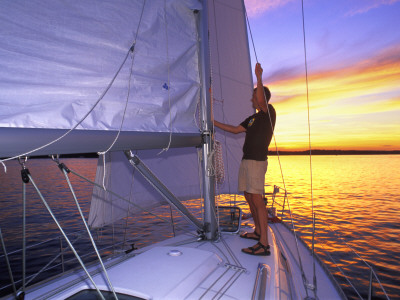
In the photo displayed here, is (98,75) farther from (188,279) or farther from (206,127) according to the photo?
(188,279)

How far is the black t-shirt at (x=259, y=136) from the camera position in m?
2.91

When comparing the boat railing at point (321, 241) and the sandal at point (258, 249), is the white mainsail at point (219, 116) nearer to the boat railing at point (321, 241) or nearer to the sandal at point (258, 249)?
the boat railing at point (321, 241)

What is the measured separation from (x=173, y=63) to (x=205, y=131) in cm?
80

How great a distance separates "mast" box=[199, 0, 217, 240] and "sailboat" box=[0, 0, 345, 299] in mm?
11

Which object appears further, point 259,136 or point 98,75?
point 259,136

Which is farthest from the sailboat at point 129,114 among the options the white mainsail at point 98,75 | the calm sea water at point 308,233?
the calm sea water at point 308,233

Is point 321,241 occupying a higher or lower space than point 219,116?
lower

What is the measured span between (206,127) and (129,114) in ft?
3.51

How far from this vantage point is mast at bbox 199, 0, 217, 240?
9.19ft

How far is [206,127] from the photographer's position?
9.32 ft

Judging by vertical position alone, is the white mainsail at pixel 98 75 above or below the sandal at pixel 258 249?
above

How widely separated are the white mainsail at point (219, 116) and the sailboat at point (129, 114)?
2.27ft

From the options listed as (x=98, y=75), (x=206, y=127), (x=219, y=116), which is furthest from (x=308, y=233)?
(x=98, y=75)

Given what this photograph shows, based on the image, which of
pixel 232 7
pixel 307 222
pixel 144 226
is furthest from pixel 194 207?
pixel 232 7
